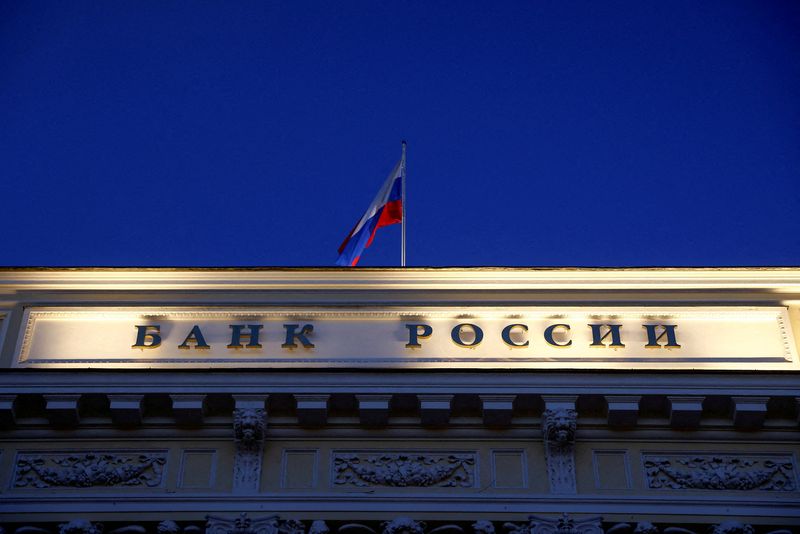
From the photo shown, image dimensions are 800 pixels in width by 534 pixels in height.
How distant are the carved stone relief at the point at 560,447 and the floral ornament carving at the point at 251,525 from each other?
3.48 metres

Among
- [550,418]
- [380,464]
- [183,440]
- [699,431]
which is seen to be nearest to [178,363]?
[183,440]

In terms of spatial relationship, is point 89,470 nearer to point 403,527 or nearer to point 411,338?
point 403,527

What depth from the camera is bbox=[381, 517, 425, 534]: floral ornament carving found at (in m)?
20.1

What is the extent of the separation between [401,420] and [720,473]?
14.4ft

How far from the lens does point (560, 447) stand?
20.8 m

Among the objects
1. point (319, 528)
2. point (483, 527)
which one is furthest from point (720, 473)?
point (319, 528)

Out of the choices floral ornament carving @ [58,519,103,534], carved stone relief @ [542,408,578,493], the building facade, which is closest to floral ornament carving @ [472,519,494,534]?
the building facade

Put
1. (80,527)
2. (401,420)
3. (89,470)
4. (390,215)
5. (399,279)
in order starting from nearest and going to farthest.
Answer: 1. (80,527)
2. (89,470)
3. (401,420)
4. (399,279)
5. (390,215)

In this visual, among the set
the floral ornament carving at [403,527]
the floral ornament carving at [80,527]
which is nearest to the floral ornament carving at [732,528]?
the floral ornament carving at [403,527]

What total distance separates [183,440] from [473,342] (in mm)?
4503

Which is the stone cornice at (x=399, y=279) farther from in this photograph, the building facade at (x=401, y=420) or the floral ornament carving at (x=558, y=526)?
the floral ornament carving at (x=558, y=526)

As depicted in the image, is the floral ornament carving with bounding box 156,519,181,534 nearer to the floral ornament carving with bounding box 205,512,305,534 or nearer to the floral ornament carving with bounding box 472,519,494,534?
the floral ornament carving with bounding box 205,512,305,534

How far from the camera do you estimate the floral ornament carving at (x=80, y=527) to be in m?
20.2

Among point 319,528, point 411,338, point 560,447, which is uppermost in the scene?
point 411,338
